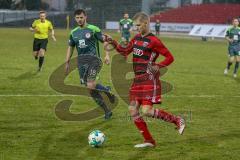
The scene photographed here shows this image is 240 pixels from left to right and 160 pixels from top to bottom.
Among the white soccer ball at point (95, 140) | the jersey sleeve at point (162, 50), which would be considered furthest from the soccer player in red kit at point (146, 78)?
the white soccer ball at point (95, 140)

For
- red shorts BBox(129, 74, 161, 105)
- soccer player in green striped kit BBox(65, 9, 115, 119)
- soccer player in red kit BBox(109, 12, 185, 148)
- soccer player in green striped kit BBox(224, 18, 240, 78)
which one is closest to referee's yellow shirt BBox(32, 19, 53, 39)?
soccer player in green striped kit BBox(224, 18, 240, 78)

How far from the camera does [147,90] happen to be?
8.32 metres

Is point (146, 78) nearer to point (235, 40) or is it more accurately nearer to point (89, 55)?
point (89, 55)

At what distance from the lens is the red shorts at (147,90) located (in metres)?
8.29

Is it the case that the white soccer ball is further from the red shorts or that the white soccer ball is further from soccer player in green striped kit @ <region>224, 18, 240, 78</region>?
soccer player in green striped kit @ <region>224, 18, 240, 78</region>

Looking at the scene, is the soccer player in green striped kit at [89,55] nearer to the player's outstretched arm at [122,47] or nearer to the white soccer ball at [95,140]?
the player's outstretched arm at [122,47]

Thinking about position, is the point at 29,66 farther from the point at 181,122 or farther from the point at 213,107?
the point at 181,122

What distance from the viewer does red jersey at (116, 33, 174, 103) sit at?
827 cm

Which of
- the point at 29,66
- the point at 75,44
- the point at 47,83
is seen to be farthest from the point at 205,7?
the point at 75,44

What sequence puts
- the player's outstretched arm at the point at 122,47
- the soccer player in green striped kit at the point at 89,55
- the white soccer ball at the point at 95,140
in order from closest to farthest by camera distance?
the white soccer ball at the point at 95,140 < the player's outstretched arm at the point at 122,47 < the soccer player in green striped kit at the point at 89,55

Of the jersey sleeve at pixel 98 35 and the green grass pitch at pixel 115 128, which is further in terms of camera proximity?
the jersey sleeve at pixel 98 35

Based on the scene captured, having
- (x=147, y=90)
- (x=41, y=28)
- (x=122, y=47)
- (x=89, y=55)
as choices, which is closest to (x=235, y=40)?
(x=41, y=28)

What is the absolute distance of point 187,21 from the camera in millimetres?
65875

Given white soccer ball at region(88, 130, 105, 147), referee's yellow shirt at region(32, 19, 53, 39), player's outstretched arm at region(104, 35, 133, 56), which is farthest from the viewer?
referee's yellow shirt at region(32, 19, 53, 39)
